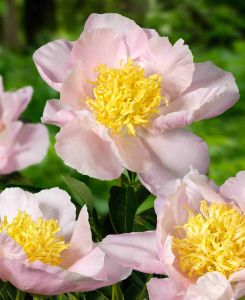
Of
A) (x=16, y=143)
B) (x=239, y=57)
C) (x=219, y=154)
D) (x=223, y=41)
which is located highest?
(x=16, y=143)

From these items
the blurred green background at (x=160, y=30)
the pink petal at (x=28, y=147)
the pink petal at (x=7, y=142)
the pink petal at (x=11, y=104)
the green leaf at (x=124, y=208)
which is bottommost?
the blurred green background at (x=160, y=30)

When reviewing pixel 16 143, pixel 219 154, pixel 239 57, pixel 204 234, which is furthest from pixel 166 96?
pixel 239 57

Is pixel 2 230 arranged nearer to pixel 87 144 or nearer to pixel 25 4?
pixel 87 144

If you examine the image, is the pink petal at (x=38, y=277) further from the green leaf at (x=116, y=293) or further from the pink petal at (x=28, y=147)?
the pink petal at (x=28, y=147)

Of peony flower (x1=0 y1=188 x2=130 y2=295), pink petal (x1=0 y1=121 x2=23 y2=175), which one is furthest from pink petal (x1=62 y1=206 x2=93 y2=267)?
pink petal (x1=0 y1=121 x2=23 y2=175)

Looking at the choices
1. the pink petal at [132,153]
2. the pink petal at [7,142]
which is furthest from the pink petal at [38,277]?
the pink petal at [7,142]

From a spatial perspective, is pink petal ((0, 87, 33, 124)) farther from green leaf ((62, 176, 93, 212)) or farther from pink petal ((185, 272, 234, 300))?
pink petal ((185, 272, 234, 300))
